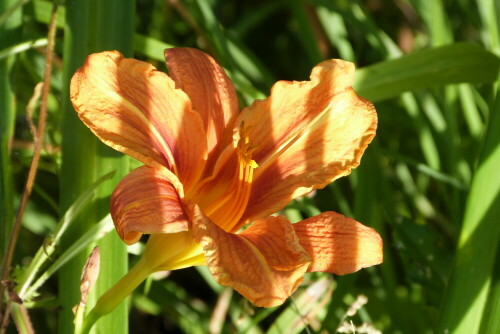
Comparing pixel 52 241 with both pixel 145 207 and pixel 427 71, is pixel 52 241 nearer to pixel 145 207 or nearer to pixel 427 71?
pixel 145 207

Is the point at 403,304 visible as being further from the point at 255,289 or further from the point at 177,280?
the point at 255,289

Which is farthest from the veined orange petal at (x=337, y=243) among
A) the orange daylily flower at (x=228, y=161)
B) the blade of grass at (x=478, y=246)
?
the blade of grass at (x=478, y=246)

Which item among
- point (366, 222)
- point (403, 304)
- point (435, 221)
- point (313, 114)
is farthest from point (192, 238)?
point (435, 221)

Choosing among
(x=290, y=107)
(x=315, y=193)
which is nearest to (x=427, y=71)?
(x=315, y=193)

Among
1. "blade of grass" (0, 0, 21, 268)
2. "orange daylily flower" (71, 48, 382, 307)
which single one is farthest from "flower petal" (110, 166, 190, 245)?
"blade of grass" (0, 0, 21, 268)

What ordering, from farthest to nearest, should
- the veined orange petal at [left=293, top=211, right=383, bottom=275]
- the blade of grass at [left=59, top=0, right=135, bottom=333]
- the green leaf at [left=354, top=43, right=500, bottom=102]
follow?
the green leaf at [left=354, top=43, right=500, bottom=102] < the blade of grass at [left=59, top=0, right=135, bottom=333] < the veined orange petal at [left=293, top=211, right=383, bottom=275]

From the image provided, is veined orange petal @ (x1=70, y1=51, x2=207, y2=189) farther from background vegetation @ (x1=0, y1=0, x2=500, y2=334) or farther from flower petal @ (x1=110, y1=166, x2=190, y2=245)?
background vegetation @ (x1=0, y1=0, x2=500, y2=334)

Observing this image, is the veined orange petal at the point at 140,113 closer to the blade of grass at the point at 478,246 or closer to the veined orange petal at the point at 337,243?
the veined orange petal at the point at 337,243
